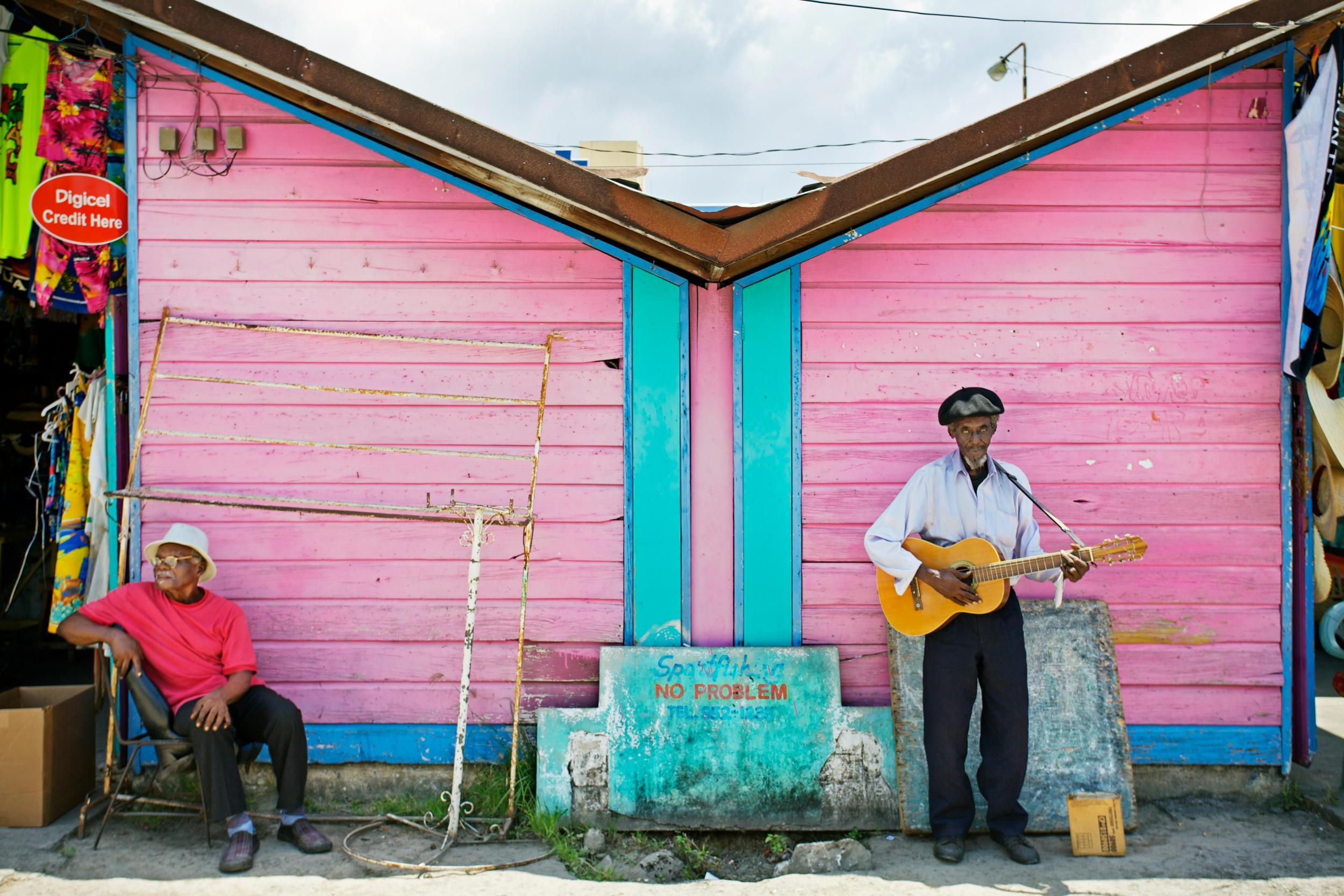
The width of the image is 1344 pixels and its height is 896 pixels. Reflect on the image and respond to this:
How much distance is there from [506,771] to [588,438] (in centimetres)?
165

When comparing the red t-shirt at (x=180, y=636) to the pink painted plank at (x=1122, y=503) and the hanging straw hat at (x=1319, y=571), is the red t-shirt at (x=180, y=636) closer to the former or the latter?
the pink painted plank at (x=1122, y=503)

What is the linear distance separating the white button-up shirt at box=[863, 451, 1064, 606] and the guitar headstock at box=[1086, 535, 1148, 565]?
211mm

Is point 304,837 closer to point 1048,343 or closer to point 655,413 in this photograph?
point 655,413

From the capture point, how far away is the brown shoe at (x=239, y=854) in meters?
3.67

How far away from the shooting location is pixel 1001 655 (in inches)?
149

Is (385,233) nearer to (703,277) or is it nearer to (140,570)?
(703,277)

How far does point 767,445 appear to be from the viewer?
4.36 meters

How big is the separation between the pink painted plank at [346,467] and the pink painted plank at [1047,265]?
4.73ft

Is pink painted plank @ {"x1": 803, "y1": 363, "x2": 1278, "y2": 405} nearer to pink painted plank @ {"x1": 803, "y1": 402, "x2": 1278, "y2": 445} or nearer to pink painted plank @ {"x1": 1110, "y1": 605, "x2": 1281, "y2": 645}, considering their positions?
pink painted plank @ {"x1": 803, "y1": 402, "x2": 1278, "y2": 445}

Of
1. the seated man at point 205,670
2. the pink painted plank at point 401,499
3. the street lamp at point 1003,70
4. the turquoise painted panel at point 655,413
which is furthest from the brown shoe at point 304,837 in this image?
the street lamp at point 1003,70

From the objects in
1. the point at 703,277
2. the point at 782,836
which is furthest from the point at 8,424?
the point at 782,836

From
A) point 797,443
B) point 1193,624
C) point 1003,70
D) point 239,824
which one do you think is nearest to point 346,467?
point 239,824

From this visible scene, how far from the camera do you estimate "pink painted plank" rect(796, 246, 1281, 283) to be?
14.3 ft

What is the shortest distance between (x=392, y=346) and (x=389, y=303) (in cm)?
21
